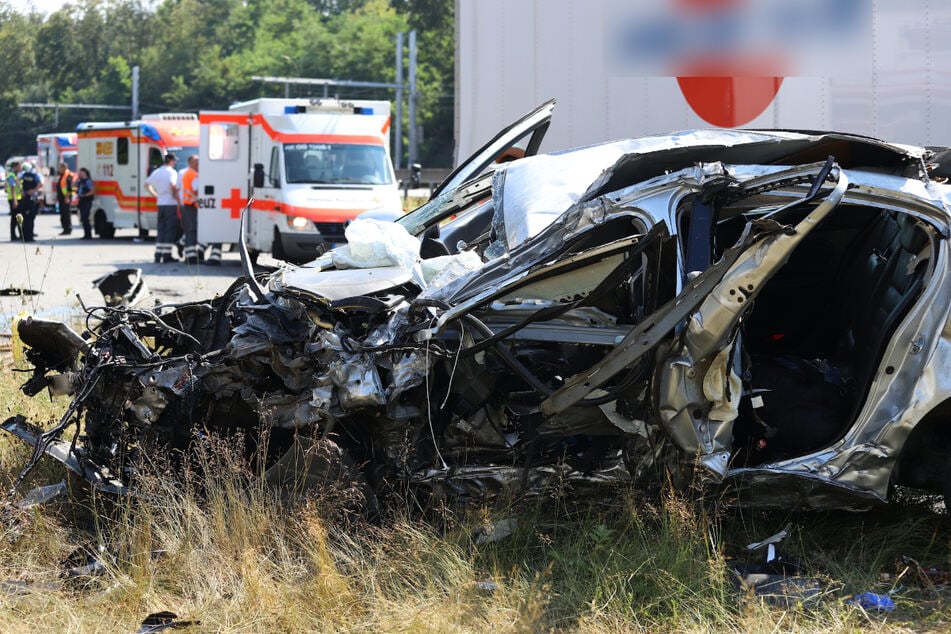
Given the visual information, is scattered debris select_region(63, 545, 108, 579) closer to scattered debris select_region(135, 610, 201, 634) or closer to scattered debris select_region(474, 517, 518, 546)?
scattered debris select_region(135, 610, 201, 634)

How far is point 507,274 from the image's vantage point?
4.11 metres

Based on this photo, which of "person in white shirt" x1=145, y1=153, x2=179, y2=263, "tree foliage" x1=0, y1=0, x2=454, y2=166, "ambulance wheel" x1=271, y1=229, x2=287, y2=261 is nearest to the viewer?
"ambulance wheel" x1=271, y1=229, x2=287, y2=261

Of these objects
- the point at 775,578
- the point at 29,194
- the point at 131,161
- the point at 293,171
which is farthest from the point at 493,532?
the point at 131,161

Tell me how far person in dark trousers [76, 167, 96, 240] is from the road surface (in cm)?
34

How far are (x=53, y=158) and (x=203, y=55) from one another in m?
45.1

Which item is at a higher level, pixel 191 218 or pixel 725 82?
pixel 725 82

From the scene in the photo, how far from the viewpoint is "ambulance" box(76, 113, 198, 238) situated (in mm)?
22969

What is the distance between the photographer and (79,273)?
15.4 meters

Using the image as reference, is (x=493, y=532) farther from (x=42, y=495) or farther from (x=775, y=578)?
(x=42, y=495)

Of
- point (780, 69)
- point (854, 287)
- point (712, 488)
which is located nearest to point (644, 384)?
point (712, 488)

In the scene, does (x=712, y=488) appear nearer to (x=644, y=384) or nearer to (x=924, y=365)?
(x=644, y=384)

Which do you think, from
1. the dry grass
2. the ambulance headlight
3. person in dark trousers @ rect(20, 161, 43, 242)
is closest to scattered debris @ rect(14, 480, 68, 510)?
the dry grass

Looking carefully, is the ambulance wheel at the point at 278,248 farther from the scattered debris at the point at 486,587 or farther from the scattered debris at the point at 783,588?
the scattered debris at the point at 783,588

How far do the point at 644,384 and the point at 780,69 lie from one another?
4535 mm
